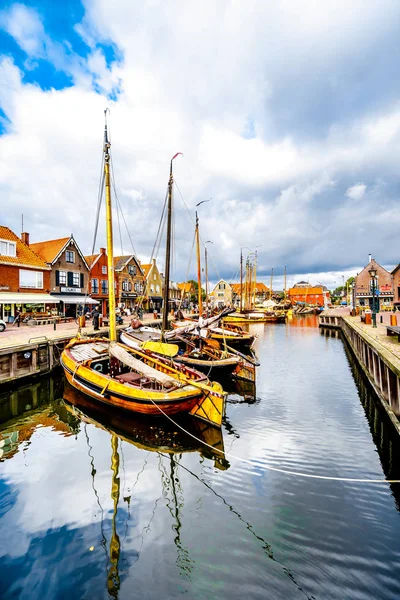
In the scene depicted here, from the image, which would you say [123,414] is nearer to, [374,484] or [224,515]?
[224,515]

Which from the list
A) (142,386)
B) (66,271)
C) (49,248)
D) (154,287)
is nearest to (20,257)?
(66,271)

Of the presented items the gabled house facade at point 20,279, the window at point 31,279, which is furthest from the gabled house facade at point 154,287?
the window at point 31,279

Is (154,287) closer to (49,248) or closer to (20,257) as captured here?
(49,248)

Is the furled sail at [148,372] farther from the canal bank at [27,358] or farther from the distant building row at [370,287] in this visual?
the distant building row at [370,287]

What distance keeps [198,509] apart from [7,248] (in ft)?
107

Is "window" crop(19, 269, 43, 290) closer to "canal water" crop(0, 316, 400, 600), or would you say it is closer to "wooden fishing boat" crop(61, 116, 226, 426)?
"wooden fishing boat" crop(61, 116, 226, 426)

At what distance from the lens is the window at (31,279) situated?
101ft

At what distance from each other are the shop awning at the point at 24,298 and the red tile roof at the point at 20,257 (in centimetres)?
346

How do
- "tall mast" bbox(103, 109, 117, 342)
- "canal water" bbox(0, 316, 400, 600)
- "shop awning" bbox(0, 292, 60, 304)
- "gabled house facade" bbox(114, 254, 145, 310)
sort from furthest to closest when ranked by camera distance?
"gabled house facade" bbox(114, 254, 145, 310) < "shop awning" bbox(0, 292, 60, 304) < "tall mast" bbox(103, 109, 117, 342) < "canal water" bbox(0, 316, 400, 600)

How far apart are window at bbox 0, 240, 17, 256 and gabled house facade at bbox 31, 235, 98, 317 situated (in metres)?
4.53

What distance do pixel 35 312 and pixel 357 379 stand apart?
3012 cm

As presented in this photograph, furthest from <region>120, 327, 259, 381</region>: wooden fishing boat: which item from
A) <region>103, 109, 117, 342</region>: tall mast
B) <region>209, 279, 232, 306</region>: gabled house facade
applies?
<region>209, 279, 232, 306</region>: gabled house facade

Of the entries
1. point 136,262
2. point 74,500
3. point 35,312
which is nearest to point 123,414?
point 74,500

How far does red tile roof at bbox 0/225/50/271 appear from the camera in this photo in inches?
1156
